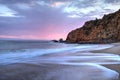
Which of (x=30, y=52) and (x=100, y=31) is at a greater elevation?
(x=100, y=31)

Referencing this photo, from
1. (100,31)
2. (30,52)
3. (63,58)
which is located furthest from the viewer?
(100,31)

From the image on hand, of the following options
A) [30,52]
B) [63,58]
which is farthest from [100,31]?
[63,58]

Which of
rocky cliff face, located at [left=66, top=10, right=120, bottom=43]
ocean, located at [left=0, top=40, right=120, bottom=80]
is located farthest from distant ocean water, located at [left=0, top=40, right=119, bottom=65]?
rocky cliff face, located at [left=66, top=10, right=120, bottom=43]

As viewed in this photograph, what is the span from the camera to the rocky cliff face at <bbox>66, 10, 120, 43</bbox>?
324 feet

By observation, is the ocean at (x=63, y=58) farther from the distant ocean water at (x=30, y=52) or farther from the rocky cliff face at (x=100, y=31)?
the rocky cliff face at (x=100, y=31)

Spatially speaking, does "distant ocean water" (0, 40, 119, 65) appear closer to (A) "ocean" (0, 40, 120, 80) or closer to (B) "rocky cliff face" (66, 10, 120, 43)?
(A) "ocean" (0, 40, 120, 80)

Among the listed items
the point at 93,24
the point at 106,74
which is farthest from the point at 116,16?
the point at 106,74

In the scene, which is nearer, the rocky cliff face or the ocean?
the ocean

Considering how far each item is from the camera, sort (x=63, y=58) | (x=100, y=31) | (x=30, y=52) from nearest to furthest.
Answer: (x=63, y=58) → (x=30, y=52) → (x=100, y=31)

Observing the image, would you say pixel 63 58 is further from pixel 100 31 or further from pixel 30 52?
pixel 100 31

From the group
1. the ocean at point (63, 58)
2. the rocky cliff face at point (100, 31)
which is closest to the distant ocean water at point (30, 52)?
the ocean at point (63, 58)

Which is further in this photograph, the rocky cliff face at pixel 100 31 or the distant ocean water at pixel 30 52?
the rocky cliff face at pixel 100 31

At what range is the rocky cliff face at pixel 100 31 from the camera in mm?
98606

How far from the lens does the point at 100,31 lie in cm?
10931
